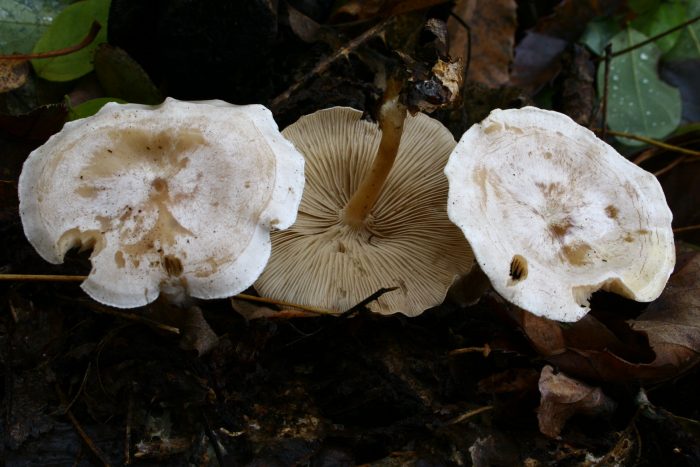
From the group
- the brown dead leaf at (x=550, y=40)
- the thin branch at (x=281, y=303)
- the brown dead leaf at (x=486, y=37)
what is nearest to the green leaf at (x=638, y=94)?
the brown dead leaf at (x=550, y=40)

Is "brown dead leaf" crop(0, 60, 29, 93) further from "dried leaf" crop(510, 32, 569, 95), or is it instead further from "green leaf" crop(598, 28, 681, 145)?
"green leaf" crop(598, 28, 681, 145)

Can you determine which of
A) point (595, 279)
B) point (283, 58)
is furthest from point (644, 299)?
point (283, 58)

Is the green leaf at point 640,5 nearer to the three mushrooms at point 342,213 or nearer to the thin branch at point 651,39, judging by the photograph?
the thin branch at point 651,39

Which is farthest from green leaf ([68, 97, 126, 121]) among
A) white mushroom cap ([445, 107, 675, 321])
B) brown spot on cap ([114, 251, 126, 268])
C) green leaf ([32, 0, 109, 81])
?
white mushroom cap ([445, 107, 675, 321])

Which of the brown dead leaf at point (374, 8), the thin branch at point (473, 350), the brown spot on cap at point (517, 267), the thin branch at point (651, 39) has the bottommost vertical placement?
the thin branch at point (473, 350)

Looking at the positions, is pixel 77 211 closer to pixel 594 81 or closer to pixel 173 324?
pixel 173 324

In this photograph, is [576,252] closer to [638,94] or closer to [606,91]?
[606,91]
